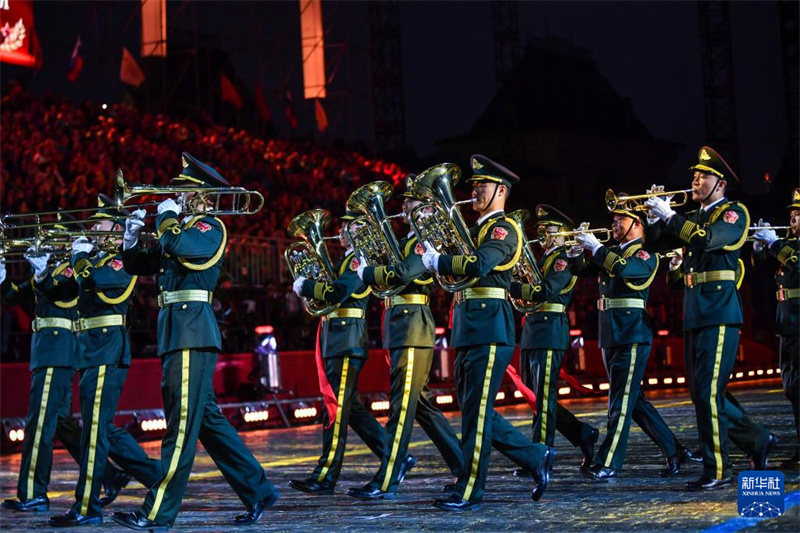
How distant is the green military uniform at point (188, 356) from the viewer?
23.4ft

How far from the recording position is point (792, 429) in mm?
11883

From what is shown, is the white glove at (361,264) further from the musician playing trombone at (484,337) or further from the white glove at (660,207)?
the white glove at (660,207)

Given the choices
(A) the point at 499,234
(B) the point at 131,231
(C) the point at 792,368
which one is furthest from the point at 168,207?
(C) the point at 792,368

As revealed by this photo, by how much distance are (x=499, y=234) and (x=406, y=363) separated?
1438 mm

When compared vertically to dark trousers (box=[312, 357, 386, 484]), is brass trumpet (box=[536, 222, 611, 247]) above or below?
above

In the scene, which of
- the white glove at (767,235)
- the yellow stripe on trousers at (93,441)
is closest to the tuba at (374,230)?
the yellow stripe on trousers at (93,441)

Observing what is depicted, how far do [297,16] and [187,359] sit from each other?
88.8 ft

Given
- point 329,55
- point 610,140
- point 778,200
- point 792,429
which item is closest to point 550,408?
point 792,429

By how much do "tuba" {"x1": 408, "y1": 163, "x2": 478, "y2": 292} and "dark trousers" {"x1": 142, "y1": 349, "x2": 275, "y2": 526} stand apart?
164 cm

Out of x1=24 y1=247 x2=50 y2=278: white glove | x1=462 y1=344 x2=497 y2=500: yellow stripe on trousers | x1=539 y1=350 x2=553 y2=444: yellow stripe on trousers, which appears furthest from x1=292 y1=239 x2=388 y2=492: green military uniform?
x1=24 y1=247 x2=50 y2=278: white glove

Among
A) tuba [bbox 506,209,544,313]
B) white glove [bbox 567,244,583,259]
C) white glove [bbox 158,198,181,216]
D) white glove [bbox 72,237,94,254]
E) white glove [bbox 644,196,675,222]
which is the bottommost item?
tuba [bbox 506,209,544,313]

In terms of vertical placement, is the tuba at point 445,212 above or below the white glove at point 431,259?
above

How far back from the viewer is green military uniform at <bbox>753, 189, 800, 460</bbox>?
9.19 metres

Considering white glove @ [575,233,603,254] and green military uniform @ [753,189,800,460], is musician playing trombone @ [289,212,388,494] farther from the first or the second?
green military uniform @ [753,189,800,460]
